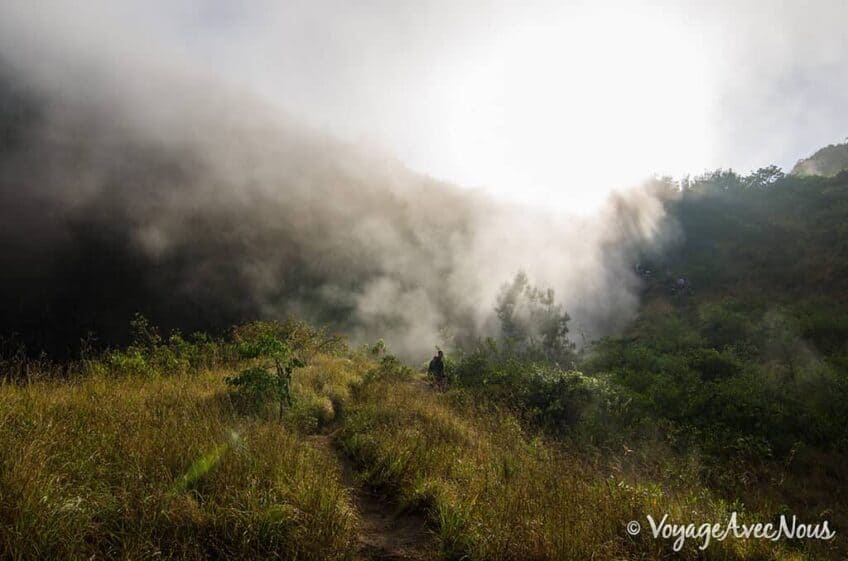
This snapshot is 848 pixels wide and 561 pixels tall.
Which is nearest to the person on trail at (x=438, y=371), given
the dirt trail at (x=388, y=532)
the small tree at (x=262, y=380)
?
the small tree at (x=262, y=380)

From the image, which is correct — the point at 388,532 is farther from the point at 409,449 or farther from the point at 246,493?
the point at 409,449

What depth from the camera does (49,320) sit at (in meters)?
63.3

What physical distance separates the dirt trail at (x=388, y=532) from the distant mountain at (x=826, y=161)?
247ft

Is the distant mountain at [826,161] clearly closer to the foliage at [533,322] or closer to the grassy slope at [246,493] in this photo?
the foliage at [533,322]

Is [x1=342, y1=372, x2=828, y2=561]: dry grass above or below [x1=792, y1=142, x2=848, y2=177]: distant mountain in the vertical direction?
below

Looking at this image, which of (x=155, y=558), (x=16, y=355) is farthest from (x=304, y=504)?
(x=16, y=355)

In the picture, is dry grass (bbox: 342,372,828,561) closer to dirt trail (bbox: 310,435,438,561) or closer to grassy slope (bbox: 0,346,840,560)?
grassy slope (bbox: 0,346,840,560)

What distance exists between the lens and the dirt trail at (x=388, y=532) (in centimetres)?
321

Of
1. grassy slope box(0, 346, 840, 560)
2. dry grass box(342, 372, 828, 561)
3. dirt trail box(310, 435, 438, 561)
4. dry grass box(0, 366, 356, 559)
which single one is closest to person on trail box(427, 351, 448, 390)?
dry grass box(342, 372, 828, 561)

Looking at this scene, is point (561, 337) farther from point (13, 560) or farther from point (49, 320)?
point (49, 320)

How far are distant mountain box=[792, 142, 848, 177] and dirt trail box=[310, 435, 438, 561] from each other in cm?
7542

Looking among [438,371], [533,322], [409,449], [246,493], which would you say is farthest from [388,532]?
[533,322]

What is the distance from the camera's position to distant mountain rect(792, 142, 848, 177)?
186 feet

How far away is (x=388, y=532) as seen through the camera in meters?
3.63
